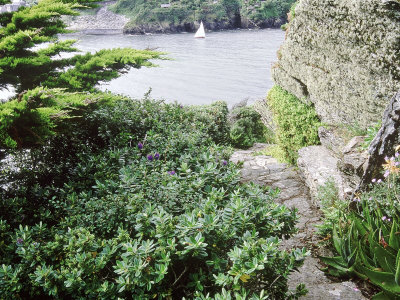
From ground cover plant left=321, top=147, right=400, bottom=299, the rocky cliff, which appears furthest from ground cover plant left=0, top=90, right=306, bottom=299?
the rocky cliff

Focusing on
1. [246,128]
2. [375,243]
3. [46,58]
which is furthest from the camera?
[246,128]

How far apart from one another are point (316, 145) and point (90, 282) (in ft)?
18.7

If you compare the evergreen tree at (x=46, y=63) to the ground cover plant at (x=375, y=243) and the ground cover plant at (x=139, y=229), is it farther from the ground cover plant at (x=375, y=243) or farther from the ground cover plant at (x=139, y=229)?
the ground cover plant at (x=375, y=243)

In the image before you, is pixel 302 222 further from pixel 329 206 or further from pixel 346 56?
pixel 346 56

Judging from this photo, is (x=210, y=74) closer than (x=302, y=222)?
No

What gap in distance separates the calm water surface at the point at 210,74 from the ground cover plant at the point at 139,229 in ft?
49.1

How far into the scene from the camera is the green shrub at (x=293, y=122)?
22.8 feet

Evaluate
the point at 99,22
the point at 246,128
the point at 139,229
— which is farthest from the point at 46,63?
the point at 99,22

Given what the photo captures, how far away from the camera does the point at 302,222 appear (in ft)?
15.3

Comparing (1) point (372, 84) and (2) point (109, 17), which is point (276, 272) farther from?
(2) point (109, 17)

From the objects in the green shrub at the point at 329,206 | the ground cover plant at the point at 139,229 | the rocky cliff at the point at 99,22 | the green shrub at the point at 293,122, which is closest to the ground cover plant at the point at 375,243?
the green shrub at the point at 329,206

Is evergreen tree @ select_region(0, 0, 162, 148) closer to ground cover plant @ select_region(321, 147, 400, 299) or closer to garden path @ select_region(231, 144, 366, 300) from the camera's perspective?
garden path @ select_region(231, 144, 366, 300)

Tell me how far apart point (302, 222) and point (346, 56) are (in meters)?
3.09

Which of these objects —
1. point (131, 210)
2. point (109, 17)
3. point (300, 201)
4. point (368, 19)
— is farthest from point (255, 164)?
point (109, 17)
